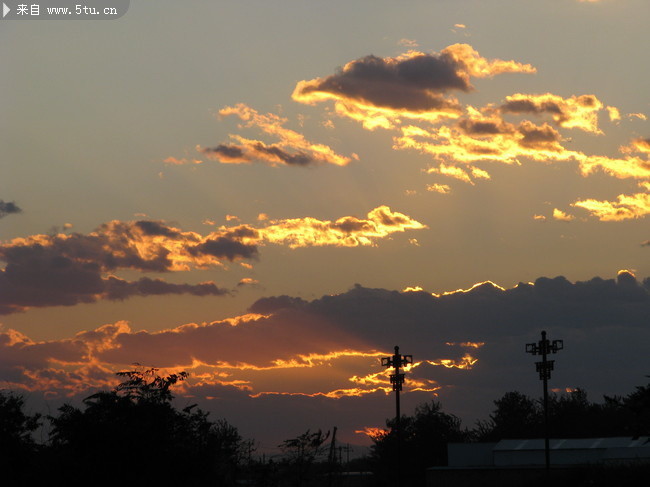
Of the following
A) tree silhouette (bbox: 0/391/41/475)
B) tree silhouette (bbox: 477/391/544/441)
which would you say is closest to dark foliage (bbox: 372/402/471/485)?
tree silhouette (bbox: 477/391/544/441)

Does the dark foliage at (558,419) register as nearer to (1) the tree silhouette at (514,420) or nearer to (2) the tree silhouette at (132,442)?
(1) the tree silhouette at (514,420)

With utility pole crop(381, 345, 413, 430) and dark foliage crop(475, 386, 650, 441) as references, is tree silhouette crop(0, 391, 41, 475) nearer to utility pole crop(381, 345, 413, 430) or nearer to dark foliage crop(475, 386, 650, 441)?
utility pole crop(381, 345, 413, 430)

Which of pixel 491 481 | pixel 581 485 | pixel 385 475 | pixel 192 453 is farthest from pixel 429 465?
pixel 192 453

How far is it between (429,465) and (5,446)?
72779 mm

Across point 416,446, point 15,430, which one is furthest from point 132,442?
point 416,446

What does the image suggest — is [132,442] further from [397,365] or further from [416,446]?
[416,446]

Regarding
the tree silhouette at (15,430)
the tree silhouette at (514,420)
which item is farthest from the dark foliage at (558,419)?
the tree silhouette at (15,430)

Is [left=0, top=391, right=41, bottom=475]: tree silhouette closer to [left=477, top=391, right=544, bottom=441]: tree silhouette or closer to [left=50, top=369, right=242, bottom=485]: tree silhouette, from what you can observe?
[left=50, top=369, right=242, bottom=485]: tree silhouette

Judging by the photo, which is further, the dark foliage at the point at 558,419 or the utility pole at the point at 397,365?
the dark foliage at the point at 558,419

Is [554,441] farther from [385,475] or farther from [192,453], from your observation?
[192,453]

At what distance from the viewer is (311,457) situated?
211 ft

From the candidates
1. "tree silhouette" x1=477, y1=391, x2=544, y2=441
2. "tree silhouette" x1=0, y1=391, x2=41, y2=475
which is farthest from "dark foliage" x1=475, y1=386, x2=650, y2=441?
"tree silhouette" x1=0, y1=391, x2=41, y2=475

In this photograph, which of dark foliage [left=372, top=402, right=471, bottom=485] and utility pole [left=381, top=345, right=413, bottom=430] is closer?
utility pole [left=381, top=345, right=413, bottom=430]

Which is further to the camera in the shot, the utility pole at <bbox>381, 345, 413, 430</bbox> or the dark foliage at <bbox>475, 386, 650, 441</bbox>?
the dark foliage at <bbox>475, 386, 650, 441</bbox>
